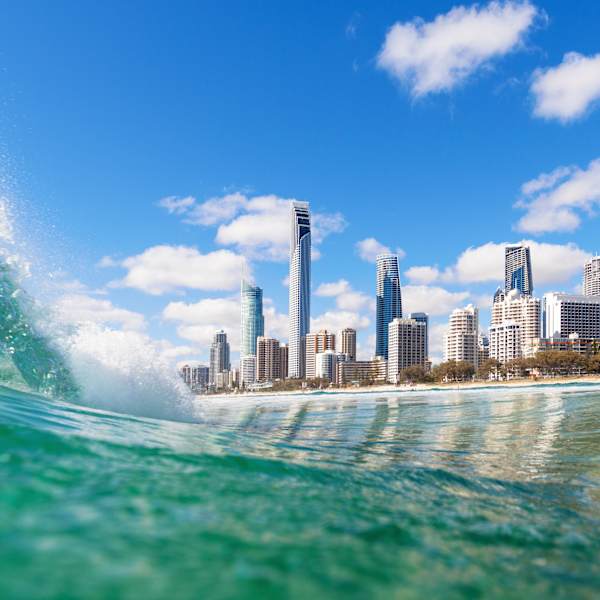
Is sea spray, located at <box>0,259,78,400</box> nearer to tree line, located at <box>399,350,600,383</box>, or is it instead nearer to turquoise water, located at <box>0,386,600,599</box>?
turquoise water, located at <box>0,386,600,599</box>

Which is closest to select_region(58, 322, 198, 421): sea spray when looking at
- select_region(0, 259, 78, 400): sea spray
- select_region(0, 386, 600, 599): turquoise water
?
select_region(0, 259, 78, 400): sea spray

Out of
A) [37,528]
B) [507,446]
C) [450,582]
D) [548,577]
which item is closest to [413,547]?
[450,582]

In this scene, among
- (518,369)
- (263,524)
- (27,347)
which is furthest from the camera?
(518,369)

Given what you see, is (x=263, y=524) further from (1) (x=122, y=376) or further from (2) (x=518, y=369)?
(2) (x=518, y=369)

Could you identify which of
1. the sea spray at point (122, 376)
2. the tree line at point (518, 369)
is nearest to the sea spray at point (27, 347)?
the sea spray at point (122, 376)

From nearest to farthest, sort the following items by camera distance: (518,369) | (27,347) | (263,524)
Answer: (263,524) < (27,347) < (518,369)

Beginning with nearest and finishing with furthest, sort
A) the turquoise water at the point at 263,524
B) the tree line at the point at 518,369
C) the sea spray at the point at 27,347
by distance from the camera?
the turquoise water at the point at 263,524 < the sea spray at the point at 27,347 < the tree line at the point at 518,369

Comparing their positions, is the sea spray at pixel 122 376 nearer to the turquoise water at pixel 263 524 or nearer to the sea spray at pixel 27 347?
the sea spray at pixel 27 347

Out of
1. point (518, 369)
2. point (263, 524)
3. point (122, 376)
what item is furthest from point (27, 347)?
point (518, 369)
